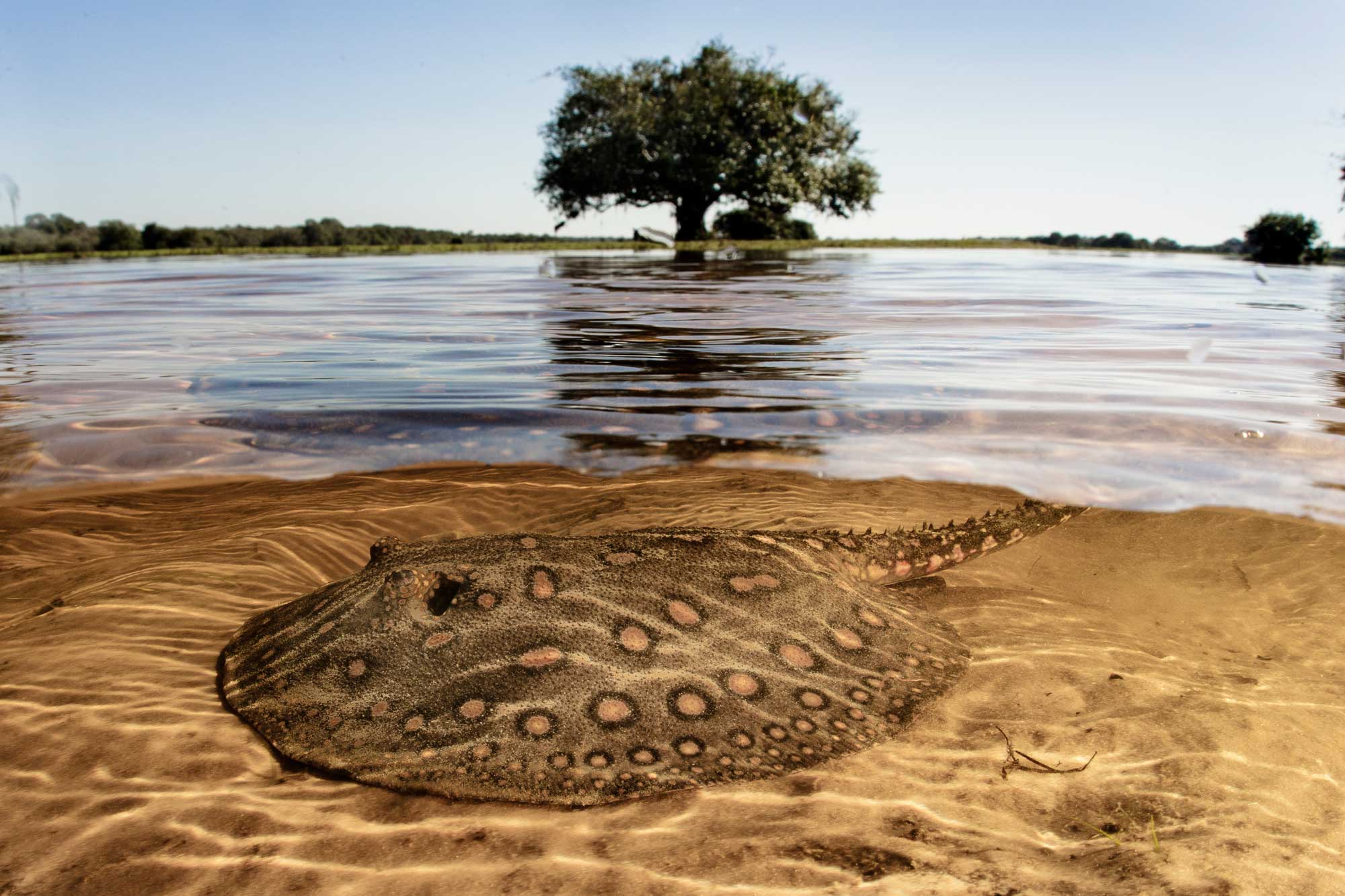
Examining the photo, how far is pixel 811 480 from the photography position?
5914 millimetres

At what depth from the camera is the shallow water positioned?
567 centimetres

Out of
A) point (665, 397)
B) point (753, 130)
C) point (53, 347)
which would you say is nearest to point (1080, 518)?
point (665, 397)

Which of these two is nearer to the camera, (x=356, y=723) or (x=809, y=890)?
(x=809, y=890)

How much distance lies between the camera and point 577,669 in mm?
Result: 2793

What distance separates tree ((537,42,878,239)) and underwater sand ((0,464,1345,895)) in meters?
34.7

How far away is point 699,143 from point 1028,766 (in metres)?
38.1

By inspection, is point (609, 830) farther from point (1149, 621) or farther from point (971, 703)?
point (1149, 621)

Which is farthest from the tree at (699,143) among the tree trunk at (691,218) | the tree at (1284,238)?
the tree at (1284,238)

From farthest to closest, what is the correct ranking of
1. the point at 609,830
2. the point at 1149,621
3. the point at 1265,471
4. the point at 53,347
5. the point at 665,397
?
the point at 53,347, the point at 665,397, the point at 1265,471, the point at 1149,621, the point at 609,830

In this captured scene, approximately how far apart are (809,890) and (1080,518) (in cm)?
435

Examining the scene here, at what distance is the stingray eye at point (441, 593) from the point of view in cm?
298

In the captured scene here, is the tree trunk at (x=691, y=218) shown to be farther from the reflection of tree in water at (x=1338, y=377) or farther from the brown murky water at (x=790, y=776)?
the brown murky water at (x=790, y=776)

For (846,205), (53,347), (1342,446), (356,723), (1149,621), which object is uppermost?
(846,205)

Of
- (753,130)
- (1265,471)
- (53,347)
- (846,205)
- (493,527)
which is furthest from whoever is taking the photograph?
(846,205)
